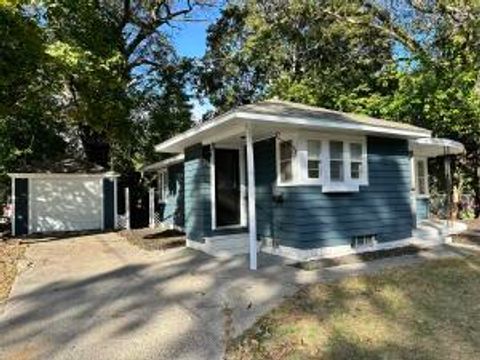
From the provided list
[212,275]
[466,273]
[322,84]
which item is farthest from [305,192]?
[322,84]

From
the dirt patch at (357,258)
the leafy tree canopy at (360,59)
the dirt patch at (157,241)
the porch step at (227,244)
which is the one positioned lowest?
the dirt patch at (157,241)

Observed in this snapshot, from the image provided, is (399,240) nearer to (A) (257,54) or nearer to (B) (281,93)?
(B) (281,93)

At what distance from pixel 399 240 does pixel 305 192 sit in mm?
3037

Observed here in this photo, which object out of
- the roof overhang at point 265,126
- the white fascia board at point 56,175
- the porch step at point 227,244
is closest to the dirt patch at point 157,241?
the porch step at point 227,244

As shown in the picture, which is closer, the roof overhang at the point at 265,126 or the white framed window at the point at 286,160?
the roof overhang at the point at 265,126

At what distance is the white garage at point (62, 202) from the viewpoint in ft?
65.4

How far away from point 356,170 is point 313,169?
48.7 inches

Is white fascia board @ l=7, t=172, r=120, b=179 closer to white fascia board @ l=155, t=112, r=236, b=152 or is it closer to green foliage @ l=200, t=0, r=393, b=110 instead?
green foliage @ l=200, t=0, r=393, b=110

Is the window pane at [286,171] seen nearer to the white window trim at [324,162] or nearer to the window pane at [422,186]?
the white window trim at [324,162]

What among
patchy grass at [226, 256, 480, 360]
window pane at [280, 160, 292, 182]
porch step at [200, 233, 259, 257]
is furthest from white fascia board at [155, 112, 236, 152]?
patchy grass at [226, 256, 480, 360]

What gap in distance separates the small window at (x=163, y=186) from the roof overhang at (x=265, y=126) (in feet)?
28.0

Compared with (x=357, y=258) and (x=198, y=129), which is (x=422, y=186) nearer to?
(x=357, y=258)

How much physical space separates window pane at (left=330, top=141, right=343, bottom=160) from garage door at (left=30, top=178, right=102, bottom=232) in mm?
12947

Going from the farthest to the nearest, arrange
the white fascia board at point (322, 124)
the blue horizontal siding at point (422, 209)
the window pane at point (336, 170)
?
the blue horizontal siding at point (422, 209) < the window pane at point (336, 170) < the white fascia board at point (322, 124)
